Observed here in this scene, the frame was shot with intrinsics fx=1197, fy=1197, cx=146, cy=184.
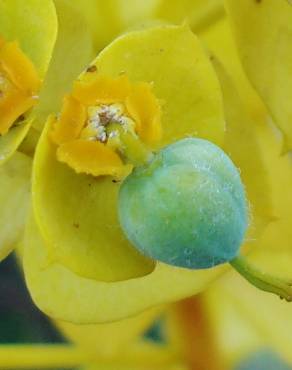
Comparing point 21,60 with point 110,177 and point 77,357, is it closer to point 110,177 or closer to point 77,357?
point 110,177

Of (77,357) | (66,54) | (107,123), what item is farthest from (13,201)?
(77,357)

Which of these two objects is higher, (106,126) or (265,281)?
(106,126)

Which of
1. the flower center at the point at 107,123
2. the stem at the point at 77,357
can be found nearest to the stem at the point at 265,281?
the flower center at the point at 107,123

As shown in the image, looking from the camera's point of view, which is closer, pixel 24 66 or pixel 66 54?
pixel 24 66

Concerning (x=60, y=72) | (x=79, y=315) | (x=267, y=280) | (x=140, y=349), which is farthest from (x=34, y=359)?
(x=267, y=280)

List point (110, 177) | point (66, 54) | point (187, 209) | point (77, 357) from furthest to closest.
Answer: point (77, 357) → point (66, 54) → point (110, 177) → point (187, 209)

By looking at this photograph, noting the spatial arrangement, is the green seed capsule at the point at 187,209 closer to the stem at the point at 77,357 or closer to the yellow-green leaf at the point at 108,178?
Result: the yellow-green leaf at the point at 108,178
